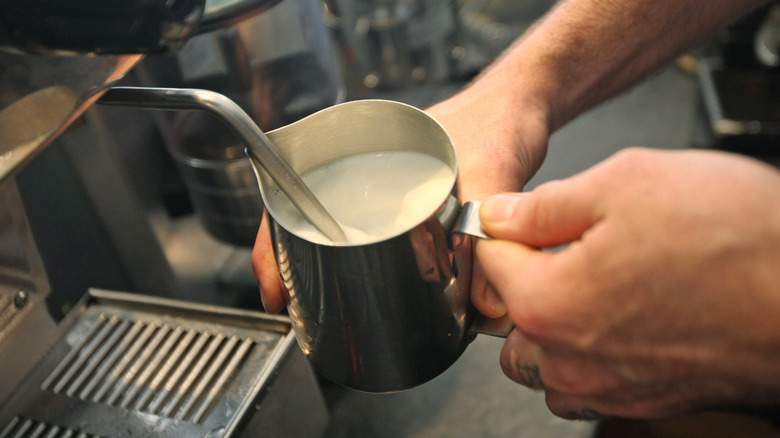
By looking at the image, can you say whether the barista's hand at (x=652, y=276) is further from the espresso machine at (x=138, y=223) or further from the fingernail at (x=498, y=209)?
the espresso machine at (x=138, y=223)

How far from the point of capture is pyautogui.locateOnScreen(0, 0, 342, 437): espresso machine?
0.36 m

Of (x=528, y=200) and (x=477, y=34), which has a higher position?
(x=528, y=200)

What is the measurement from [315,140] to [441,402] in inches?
15.6

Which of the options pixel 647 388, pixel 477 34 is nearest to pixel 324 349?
pixel 647 388

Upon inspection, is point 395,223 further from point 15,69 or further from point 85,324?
point 85,324

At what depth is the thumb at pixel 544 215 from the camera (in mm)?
355

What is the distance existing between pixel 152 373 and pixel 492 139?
0.37 meters

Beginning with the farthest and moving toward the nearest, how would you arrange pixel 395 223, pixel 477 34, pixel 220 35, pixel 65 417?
pixel 477 34
pixel 220 35
pixel 65 417
pixel 395 223

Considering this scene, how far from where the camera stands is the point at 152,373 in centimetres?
59

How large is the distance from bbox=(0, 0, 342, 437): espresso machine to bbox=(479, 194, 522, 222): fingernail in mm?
221

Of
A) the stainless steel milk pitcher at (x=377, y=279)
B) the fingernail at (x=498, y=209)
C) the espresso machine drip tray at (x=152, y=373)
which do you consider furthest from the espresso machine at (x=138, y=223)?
the fingernail at (x=498, y=209)

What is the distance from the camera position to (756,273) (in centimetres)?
31

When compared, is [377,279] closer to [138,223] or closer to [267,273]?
[267,273]

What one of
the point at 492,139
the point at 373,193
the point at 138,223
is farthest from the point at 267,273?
the point at 138,223
